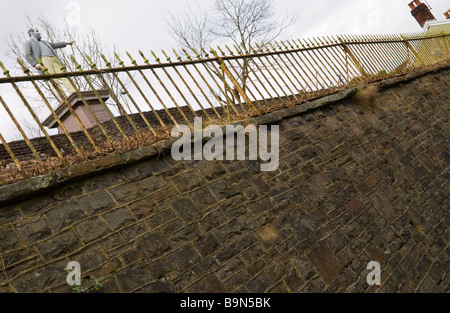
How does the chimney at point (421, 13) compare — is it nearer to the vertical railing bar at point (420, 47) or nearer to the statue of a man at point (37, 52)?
the vertical railing bar at point (420, 47)

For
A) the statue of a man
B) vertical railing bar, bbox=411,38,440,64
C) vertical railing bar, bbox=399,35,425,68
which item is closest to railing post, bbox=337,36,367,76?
vertical railing bar, bbox=399,35,425,68

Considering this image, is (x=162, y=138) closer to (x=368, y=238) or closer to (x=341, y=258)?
(x=341, y=258)

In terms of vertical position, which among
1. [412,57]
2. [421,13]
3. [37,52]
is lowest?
[412,57]


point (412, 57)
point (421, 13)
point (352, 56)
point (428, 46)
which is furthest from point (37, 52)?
point (421, 13)

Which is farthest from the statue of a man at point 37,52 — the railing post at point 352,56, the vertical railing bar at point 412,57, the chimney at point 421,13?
the chimney at point 421,13

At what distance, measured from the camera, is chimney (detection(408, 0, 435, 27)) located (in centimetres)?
2492

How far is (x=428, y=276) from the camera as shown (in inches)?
167

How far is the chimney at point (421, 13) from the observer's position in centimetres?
2492

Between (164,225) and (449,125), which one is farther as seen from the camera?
(449,125)

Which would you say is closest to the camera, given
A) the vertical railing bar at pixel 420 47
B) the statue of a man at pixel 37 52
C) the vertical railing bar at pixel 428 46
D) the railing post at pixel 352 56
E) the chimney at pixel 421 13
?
the railing post at pixel 352 56

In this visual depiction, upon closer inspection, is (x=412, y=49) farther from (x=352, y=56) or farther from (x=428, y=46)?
(x=352, y=56)

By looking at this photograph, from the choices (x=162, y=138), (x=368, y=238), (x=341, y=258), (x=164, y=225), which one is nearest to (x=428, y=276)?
(x=368, y=238)

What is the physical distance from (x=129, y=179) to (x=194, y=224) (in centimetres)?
78

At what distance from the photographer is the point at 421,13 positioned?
25125 mm
